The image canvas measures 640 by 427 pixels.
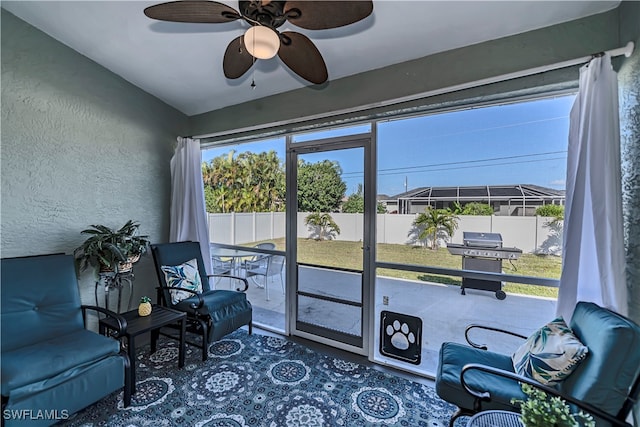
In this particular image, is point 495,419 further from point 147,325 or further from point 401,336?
point 147,325

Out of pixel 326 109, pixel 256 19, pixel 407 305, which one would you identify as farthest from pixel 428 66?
pixel 407 305

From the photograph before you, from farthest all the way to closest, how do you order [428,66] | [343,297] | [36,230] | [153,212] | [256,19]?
1. [153,212]
2. [343,297]
3. [36,230]
4. [428,66]
5. [256,19]

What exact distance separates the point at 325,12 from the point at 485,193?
1776mm

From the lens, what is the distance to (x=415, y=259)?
2.53 m

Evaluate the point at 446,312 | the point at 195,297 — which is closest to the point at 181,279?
the point at 195,297

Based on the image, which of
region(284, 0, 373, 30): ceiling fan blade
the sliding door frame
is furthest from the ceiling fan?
the sliding door frame

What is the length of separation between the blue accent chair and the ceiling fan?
6.90 feet

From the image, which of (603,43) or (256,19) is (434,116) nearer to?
(603,43)

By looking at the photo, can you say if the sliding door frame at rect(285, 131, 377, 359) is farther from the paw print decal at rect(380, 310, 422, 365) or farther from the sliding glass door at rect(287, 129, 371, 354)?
the paw print decal at rect(380, 310, 422, 365)

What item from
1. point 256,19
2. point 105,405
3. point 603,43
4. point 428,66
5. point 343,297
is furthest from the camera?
point 343,297

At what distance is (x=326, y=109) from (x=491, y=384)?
8.18 ft

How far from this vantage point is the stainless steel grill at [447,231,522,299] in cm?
222

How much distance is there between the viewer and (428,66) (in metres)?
2.32

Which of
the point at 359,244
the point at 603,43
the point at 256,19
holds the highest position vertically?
the point at 603,43
